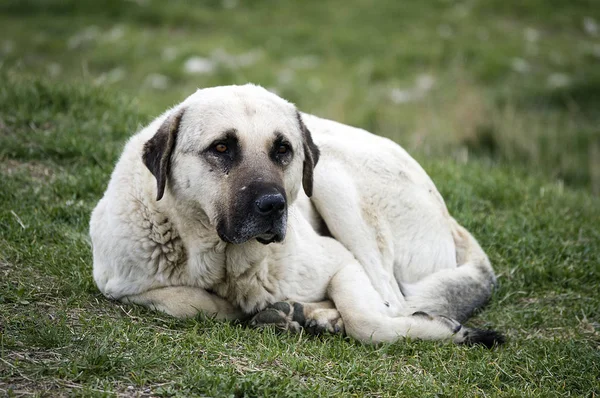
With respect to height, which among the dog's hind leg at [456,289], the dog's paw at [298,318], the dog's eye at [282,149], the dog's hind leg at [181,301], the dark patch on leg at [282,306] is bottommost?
the dog's hind leg at [456,289]

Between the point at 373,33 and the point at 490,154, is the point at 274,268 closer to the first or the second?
the point at 490,154

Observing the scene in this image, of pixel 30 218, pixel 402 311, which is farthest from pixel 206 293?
pixel 30 218

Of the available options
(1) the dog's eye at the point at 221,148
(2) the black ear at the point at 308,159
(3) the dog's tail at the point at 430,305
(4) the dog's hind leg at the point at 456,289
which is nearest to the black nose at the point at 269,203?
(1) the dog's eye at the point at 221,148

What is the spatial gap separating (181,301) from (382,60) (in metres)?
10.3

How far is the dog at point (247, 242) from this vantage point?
4.08 meters

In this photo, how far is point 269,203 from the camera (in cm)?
385

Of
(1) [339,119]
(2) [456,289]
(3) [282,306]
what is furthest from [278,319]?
(1) [339,119]

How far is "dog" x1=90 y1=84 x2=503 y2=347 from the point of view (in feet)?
13.4

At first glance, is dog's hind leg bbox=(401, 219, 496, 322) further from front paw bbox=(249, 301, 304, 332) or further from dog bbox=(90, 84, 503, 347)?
front paw bbox=(249, 301, 304, 332)

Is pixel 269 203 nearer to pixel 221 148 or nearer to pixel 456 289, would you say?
pixel 221 148

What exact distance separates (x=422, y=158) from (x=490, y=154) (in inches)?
89.2

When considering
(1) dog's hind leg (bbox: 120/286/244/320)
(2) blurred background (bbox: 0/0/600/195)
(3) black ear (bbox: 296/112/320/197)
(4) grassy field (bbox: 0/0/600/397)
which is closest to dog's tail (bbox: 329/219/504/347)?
(4) grassy field (bbox: 0/0/600/397)

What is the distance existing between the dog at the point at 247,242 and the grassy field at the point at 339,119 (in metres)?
0.17

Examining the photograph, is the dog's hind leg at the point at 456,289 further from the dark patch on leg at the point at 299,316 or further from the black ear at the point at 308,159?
the black ear at the point at 308,159
